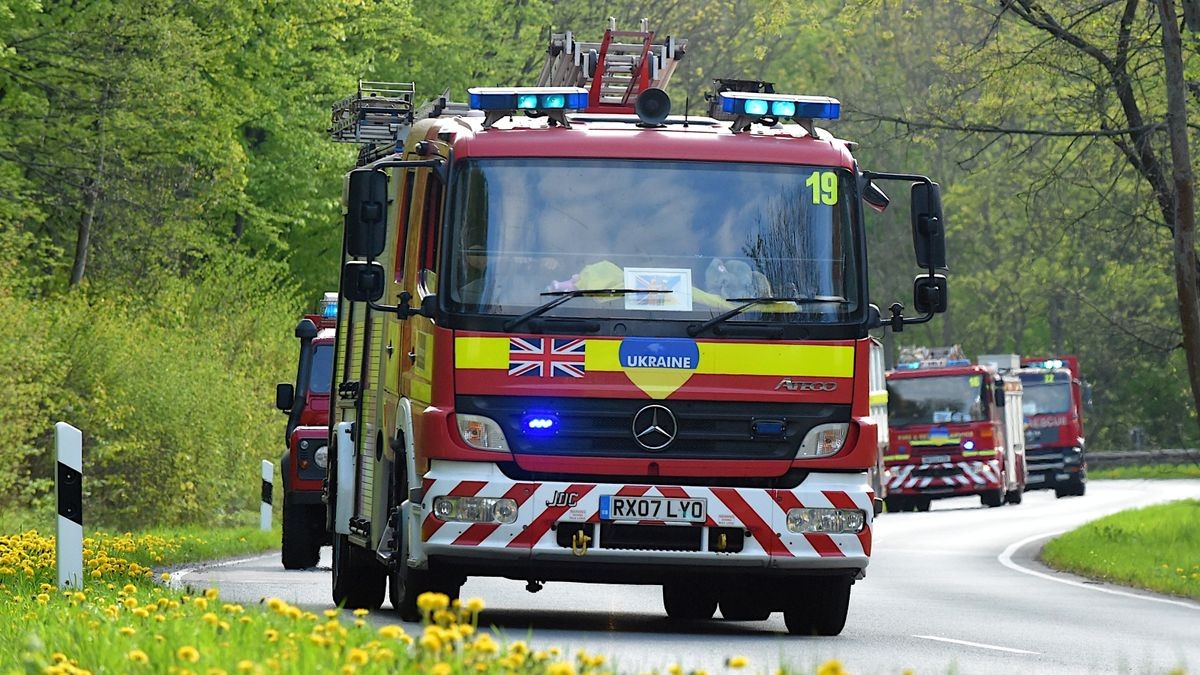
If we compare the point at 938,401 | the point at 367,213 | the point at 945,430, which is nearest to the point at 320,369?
the point at 367,213

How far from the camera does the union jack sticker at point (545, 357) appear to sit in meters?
12.1

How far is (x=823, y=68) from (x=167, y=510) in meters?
52.6

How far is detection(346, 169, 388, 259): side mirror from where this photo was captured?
1214 centimetres

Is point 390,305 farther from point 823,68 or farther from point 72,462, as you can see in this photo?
point 823,68

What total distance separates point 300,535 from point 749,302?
29.6 feet

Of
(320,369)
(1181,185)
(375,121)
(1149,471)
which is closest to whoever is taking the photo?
(375,121)

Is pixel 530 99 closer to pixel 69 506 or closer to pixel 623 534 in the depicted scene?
pixel 623 534

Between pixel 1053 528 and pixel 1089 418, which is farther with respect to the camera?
pixel 1089 418

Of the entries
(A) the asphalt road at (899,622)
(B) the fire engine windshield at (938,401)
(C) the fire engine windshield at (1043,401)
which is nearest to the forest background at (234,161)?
(C) the fire engine windshield at (1043,401)

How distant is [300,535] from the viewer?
808 inches

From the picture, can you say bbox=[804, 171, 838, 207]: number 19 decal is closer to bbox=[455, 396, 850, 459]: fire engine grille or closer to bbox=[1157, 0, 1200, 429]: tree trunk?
bbox=[455, 396, 850, 459]: fire engine grille

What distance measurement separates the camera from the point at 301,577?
19156mm

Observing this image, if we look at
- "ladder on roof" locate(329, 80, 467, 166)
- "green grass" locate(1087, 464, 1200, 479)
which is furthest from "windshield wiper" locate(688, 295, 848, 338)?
"green grass" locate(1087, 464, 1200, 479)

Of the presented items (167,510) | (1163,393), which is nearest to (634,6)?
(167,510)
